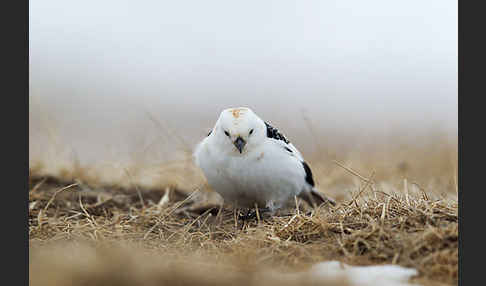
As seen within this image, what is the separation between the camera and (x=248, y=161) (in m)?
4.25

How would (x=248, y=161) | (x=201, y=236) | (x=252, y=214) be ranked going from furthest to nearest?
1. (x=252, y=214)
2. (x=248, y=161)
3. (x=201, y=236)

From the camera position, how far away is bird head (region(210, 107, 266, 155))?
13.5ft

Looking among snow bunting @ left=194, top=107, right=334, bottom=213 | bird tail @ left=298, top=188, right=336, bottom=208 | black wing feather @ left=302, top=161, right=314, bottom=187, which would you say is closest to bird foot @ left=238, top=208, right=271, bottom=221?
snow bunting @ left=194, top=107, right=334, bottom=213

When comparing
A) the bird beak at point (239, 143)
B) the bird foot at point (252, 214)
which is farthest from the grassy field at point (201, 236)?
the bird beak at point (239, 143)

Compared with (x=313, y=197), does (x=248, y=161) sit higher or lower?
higher

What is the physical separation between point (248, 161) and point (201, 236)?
0.80 meters

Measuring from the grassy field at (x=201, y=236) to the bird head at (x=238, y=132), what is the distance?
1.93 feet

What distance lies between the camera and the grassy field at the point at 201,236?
2.47 metres

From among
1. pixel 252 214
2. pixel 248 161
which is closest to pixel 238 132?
pixel 248 161

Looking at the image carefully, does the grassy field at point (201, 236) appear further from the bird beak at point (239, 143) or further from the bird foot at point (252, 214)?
the bird beak at point (239, 143)

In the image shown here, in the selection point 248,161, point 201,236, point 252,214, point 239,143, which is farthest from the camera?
point 252,214

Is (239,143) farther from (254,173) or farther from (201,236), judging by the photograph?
(201,236)

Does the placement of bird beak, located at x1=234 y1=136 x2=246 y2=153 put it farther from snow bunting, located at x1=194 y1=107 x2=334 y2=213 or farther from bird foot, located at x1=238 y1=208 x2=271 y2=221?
bird foot, located at x1=238 y1=208 x2=271 y2=221

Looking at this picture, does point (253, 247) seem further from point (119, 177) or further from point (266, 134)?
point (119, 177)
